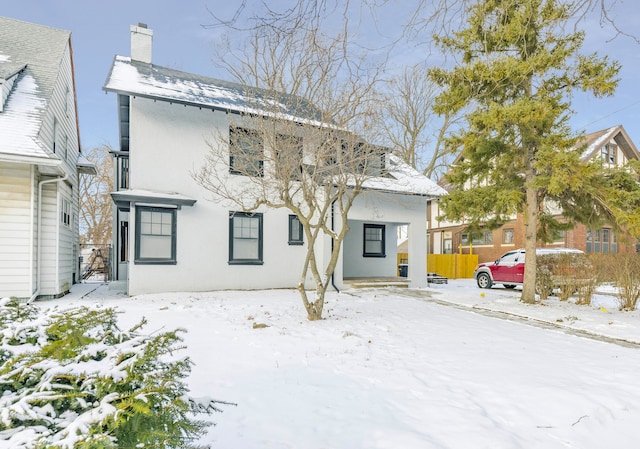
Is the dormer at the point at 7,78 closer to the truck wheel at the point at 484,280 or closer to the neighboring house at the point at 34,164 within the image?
the neighboring house at the point at 34,164

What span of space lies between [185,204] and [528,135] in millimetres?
8874

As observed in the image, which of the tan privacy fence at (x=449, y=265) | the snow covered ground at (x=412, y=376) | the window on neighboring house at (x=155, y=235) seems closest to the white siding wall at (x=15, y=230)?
the window on neighboring house at (x=155, y=235)

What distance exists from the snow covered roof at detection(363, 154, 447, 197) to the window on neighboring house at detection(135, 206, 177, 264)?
568 centimetres

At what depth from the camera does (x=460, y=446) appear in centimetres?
275

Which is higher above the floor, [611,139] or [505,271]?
[611,139]

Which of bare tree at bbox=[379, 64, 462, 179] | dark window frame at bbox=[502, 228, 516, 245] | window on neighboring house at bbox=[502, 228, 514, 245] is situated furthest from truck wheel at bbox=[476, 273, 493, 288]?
A: window on neighboring house at bbox=[502, 228, 514, 245]

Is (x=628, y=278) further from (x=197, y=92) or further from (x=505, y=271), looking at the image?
(x=197, y=92)

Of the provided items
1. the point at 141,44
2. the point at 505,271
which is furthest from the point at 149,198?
the point at 505,271

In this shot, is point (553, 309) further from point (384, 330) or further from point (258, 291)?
point (258, 291)

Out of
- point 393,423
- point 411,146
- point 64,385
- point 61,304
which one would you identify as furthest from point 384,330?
point 411,146

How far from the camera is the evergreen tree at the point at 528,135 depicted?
802 centimetres

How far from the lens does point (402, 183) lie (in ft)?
41.3

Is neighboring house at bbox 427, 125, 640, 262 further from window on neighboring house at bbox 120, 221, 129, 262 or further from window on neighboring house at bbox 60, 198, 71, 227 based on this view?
window on neighboring house at bbox 60, 198, 71, 227

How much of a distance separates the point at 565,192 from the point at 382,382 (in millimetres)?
8106
